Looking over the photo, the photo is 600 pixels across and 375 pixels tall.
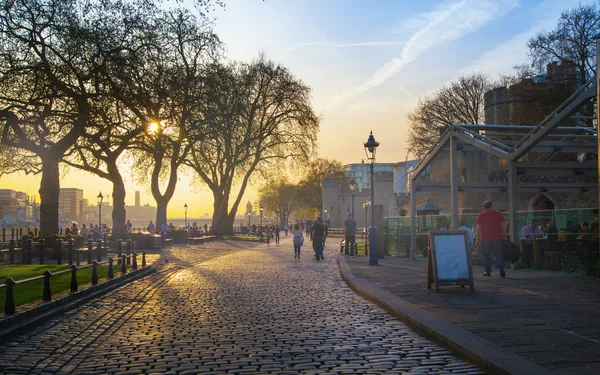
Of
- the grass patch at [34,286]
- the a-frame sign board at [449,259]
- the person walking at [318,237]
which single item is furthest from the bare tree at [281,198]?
the a-frame sign board at [449,259]

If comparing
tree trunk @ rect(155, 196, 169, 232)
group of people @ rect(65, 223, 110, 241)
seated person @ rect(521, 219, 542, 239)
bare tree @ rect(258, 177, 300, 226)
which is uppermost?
bare tree @ rect(258, 177, 300, 226)

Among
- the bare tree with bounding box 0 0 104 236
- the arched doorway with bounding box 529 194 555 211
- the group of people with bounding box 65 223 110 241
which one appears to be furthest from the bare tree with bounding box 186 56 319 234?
the bare tree with bounding box 0 0 104 236

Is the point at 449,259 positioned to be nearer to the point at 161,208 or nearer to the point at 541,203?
the point at 161,208

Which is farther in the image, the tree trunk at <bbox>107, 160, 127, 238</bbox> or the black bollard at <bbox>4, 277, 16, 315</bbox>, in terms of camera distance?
the tree trunk at <bbox>107, 160, 127, 238</bbox>

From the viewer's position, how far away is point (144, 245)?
33.1 meters

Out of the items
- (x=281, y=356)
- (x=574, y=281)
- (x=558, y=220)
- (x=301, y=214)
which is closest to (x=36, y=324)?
(x=281, y=356)

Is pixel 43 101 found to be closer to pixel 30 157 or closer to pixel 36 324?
pixel 30 157

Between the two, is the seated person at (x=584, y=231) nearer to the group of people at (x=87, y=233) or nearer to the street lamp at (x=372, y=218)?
the street lamp at (x=372, y=218)

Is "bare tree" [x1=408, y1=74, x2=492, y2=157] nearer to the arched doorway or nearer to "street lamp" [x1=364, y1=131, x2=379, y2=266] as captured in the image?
the arched doorway

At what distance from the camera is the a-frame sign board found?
11.6 m

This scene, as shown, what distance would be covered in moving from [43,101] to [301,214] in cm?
12362

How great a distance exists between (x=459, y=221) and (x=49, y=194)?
1423 centimetres

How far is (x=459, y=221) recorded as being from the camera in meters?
20.4

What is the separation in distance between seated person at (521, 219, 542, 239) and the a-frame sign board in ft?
17.4
